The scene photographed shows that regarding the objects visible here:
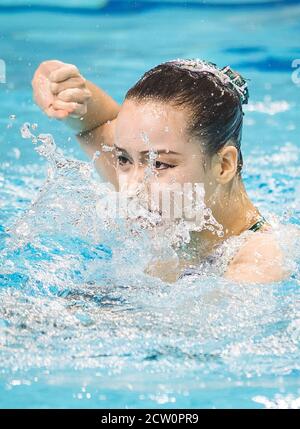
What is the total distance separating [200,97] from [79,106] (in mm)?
398

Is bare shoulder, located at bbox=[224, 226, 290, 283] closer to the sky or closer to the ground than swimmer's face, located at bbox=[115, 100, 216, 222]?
closer to the ground

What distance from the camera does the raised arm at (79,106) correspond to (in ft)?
9.02

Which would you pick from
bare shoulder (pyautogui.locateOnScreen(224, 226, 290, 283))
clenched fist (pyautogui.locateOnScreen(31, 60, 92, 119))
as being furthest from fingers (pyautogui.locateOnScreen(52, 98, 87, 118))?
bare shoulder (pyautogui.locateOnScreen(224, 226, 290, 283))

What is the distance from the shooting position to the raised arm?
2.75 metres

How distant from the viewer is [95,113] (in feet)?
10.4

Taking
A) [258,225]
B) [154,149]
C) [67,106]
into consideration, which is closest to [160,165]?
[154,149]

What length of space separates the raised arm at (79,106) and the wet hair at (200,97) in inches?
7.1

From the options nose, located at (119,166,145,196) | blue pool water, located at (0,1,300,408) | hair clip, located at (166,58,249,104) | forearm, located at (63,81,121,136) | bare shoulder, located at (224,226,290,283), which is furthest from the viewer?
forearm, located at (63,81,121,136)

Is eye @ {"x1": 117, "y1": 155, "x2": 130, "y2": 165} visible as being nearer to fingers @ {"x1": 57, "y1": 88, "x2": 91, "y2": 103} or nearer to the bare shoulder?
fingers @ {"x1": 57, "y1": 88, "x2": 91, "y2": 103}

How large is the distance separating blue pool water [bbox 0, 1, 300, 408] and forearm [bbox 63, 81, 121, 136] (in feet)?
0.44

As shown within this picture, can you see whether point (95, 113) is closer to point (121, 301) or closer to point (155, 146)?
point (155, 146)

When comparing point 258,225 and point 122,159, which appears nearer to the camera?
point 122,159

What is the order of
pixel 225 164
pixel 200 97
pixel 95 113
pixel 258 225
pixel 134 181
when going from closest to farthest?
pixel 134 181 → pixel 200 97 → pixel 225 164 → pixel 258 225 → pixel 95 113

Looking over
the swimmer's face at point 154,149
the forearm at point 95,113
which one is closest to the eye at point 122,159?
the swimmer's face at point 154,149
